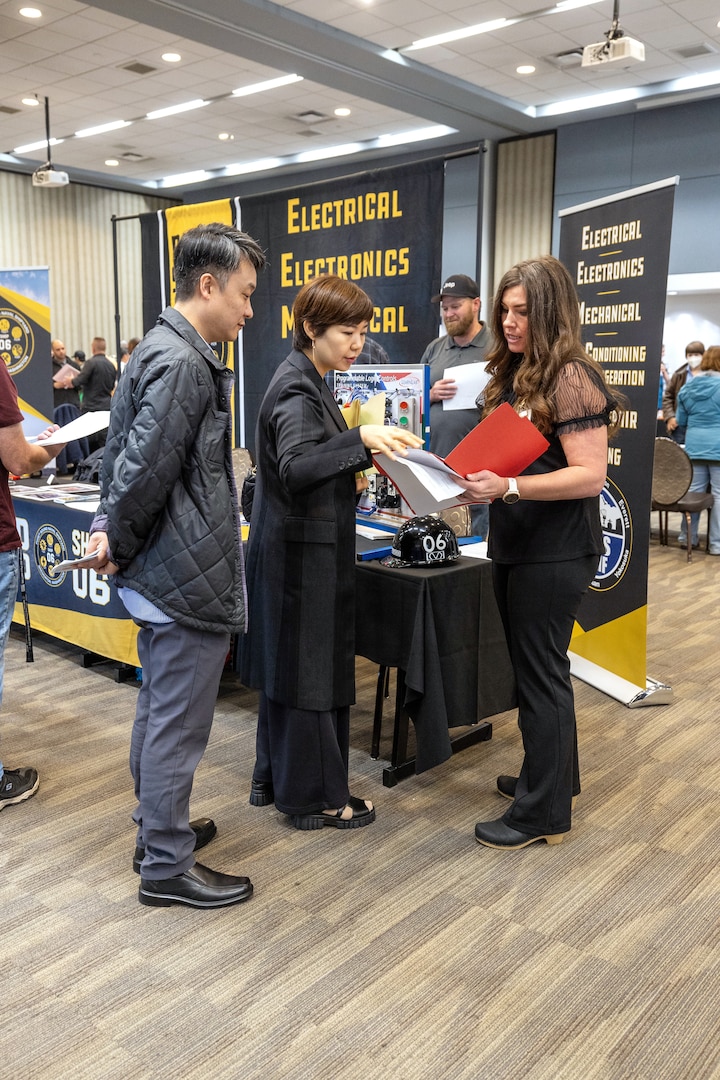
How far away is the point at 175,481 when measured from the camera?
1.95m

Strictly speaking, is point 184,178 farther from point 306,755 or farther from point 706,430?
point 306,755

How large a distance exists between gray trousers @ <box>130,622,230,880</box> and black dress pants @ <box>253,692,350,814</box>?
1.27 feet

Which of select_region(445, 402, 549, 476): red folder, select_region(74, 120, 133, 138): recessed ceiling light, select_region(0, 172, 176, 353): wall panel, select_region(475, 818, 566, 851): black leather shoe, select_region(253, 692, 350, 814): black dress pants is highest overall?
select_region(74, 120, 133, 138): recessed ceiling light

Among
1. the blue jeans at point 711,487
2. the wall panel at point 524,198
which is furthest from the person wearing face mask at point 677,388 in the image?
the wall panel at point 524,198

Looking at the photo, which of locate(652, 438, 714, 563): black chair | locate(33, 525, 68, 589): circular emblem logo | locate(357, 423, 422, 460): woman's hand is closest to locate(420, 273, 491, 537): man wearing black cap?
locate(33, 525, 68, 589): circular emblem logo

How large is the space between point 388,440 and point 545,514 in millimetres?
488

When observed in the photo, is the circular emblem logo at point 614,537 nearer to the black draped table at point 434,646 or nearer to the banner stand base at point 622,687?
the banner stand base at point 622,687

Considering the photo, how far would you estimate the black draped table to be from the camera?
8.68 ft

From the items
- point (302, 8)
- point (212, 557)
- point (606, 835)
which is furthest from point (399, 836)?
point (302, 8)

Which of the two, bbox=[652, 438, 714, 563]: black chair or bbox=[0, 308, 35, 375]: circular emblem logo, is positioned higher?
bbox=[0, 308, 35, 375]: circular emblem logo

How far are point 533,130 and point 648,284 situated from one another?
7.58 meters

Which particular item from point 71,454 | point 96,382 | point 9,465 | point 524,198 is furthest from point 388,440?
point 524,198

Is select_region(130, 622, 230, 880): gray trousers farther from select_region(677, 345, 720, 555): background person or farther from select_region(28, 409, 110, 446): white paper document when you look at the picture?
select_region(677, 345, 720, 555): background person

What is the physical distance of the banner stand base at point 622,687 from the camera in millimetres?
3662
